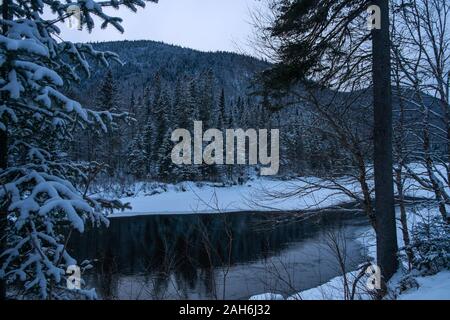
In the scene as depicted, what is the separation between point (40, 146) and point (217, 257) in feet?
32.9

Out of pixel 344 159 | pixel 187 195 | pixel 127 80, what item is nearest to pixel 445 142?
pixel 344 159

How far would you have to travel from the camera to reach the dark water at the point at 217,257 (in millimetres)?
12023

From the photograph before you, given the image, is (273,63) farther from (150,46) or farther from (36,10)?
(150,46)

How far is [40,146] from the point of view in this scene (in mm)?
4801

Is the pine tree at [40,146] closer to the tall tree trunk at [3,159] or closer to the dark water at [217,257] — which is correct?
the tall tree trunk at [3,159]

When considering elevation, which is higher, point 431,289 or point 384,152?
point 384,152

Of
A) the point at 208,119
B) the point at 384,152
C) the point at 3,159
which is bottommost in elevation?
the point at 3,159

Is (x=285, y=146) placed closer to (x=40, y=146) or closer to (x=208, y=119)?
(x=40, y=146)

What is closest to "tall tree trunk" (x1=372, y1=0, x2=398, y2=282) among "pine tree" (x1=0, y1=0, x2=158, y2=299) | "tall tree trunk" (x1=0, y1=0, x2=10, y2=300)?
"pine tree" (x1=0, y1=0, x2=158, y2=299)

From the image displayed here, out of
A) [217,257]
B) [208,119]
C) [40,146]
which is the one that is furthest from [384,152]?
[208,119]

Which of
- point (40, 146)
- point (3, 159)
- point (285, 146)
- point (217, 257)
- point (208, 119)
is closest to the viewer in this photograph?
point (3, 159)

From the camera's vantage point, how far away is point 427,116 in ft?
25.2

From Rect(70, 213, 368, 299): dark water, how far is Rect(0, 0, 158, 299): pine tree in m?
4.22

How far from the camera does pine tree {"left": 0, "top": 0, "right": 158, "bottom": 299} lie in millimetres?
3652
